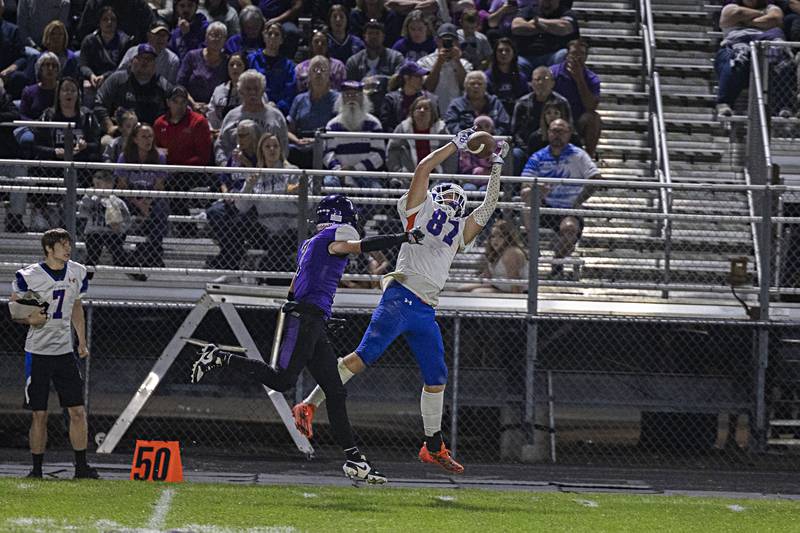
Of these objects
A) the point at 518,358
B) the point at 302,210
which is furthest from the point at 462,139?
the point at 518,358

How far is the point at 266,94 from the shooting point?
603 inches

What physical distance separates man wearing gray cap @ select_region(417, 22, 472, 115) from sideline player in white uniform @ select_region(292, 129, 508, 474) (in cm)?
465

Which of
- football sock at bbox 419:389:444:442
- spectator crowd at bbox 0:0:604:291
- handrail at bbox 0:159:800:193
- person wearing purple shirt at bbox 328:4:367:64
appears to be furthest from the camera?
person wearing purple shirt at bbox 328:4:367:64

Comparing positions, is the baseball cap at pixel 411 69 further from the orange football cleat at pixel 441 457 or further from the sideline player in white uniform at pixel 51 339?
the orange football cleat at pixel 441 457

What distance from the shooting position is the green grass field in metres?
8.76

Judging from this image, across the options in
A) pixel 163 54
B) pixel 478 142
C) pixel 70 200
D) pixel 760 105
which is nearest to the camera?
pixel 478 142

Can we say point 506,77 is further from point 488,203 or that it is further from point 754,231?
point 488,203

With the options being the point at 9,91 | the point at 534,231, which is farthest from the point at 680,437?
the point at 9,91

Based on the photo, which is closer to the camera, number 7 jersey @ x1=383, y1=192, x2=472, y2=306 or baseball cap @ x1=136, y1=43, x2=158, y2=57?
number 7 jersey @ x1=383, y1=192, x2=472, y2=306

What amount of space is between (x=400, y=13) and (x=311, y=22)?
1090 mm

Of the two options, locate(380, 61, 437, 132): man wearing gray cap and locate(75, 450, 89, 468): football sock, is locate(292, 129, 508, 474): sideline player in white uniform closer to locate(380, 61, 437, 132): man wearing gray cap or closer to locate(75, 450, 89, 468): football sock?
locate(75, 450, 89, 468): football sock

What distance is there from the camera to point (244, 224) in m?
A: 12.5

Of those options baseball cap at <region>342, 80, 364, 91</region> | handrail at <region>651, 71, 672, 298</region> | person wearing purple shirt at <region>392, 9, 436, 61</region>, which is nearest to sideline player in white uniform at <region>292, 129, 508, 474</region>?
handrail at <region>651, 71, 672, 298</region>

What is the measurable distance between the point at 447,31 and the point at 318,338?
593cm
